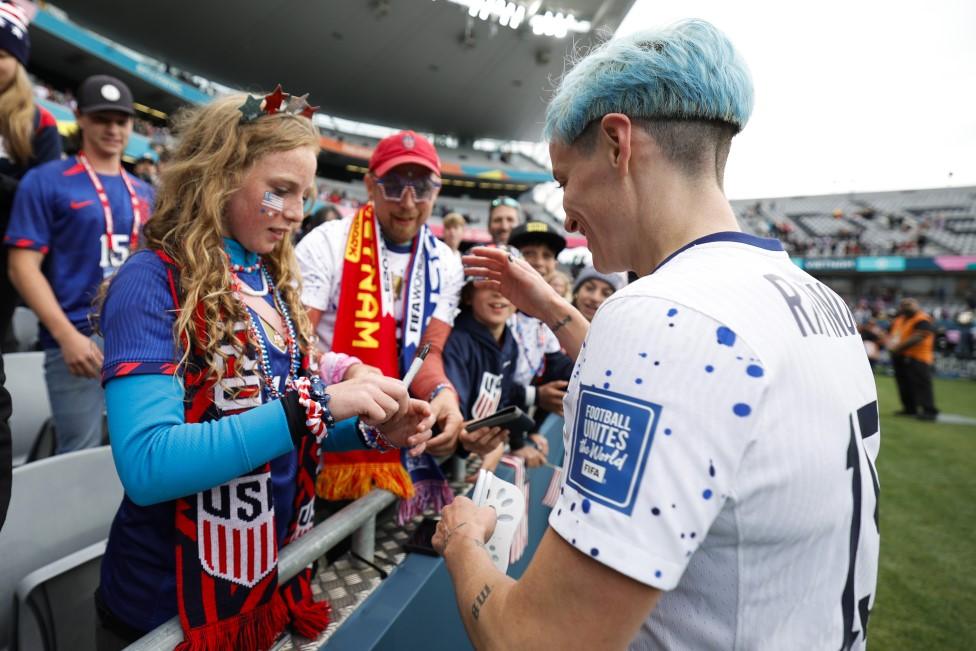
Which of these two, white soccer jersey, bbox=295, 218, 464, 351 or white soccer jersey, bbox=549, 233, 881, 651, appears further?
white soccer jersey, bbox=295, 218, 464, 351

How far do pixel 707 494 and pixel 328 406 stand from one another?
0.78m

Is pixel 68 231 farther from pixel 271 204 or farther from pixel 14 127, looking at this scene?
pixel 271 204

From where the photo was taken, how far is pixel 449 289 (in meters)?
2.27

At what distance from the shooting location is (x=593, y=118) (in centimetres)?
96

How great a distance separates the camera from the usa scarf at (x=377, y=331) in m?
1.86

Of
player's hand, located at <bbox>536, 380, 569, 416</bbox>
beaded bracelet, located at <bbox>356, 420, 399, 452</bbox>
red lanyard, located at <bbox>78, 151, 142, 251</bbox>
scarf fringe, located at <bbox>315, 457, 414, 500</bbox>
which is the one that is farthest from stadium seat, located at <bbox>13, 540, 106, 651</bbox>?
player's hand, located at <bbox>536, 380, 569, 416</bbox>

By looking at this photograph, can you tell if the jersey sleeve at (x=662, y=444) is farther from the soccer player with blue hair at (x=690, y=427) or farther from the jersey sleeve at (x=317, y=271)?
the jersey sleeve at (x=317, y=271)

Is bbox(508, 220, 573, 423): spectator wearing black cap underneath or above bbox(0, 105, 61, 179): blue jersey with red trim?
underneath

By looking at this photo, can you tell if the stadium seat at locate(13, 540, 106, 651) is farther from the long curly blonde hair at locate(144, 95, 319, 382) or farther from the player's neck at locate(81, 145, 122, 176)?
the player's neck at locate(81, 145, 122, 176)

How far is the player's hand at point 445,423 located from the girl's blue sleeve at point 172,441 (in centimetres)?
76

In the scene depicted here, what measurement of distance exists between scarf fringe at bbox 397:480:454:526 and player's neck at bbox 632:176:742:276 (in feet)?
4.86

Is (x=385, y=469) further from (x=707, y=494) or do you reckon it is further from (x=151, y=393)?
(x=707, y=494)

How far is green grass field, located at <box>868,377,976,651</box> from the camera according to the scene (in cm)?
298

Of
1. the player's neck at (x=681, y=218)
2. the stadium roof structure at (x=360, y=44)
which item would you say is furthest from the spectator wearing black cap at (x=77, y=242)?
the stadium roof structure at (x=360, y=44)
